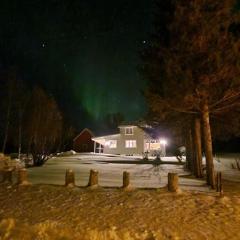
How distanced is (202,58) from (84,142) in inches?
2196

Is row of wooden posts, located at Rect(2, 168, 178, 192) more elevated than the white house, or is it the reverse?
the white house

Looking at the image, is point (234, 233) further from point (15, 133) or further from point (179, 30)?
point (15, 133)

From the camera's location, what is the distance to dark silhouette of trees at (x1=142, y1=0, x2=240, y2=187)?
54.6 feet

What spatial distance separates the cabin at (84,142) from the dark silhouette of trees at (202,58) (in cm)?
5326

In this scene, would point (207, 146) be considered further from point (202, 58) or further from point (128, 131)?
point (128, 131)

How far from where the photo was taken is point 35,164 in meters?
31.8

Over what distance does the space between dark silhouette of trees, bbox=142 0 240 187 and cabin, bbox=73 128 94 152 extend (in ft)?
175

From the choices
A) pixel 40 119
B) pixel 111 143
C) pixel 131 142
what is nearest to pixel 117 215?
pixel 40 119

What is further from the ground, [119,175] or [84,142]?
[84,142]

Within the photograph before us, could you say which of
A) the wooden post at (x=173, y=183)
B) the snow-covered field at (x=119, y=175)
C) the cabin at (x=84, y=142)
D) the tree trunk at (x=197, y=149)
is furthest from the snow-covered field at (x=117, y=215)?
the cabin at (x=84, y=142)

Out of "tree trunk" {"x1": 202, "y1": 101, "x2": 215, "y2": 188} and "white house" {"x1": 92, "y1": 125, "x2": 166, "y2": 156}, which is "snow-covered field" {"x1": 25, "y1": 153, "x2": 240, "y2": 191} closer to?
"tree trunk" {"x1": 202, "y1": 101, "x2": 215, "y2": 188}

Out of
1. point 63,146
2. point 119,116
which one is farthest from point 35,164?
point 119,116

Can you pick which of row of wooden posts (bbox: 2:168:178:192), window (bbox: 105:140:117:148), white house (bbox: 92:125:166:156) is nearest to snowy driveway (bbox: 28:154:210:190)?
row of wooden posts (bbox: 2:168:178:192)

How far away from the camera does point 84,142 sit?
71.2 metres
